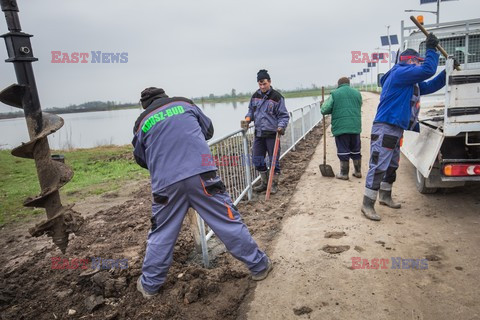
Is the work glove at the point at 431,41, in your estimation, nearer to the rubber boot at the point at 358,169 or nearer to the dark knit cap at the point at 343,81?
the dark knit cap at the point at 343,81

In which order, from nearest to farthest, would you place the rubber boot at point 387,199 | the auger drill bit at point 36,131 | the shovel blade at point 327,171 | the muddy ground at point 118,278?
the auger drill bit at point 36,131
the muddy ground at point 118,278
the rubber boot at point 387,199
the shovel blade at point 327,171

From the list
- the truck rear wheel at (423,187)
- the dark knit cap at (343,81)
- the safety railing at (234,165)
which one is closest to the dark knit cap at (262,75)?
the safety railing at (234,165)

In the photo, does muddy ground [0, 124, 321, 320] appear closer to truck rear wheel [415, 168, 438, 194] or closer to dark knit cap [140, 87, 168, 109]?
dark knit cap [140, 87, 168, 109]

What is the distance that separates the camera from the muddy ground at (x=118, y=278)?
8.47 ft

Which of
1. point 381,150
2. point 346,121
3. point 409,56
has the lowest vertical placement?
point 381,150

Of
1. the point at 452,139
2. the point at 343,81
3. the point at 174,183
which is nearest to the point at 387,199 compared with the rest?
the point at 452,139

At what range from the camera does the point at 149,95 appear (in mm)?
2723

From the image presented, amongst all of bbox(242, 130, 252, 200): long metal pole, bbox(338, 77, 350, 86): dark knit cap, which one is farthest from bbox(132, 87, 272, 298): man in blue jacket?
bbox(338, 77, 350, 86): dark knit cap

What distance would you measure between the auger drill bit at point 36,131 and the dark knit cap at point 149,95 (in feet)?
2.17

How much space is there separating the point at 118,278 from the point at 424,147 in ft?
12.9

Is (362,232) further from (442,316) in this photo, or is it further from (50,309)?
(50,309)

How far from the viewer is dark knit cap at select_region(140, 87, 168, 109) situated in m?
2.72

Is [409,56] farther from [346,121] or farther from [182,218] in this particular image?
[182,218]

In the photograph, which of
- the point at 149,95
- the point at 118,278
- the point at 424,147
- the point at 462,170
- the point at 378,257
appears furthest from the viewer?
the point at 424,147
